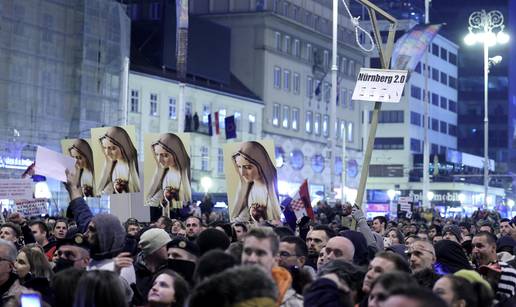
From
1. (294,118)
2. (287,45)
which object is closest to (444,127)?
(294,118)

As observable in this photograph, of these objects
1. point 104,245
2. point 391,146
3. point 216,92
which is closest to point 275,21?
point 216,92

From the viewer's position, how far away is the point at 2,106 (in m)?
54.4

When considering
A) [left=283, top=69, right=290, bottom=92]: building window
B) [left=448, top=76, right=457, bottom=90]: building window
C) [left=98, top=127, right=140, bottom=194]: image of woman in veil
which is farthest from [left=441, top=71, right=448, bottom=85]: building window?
[left=98, top=127, right=140, bottom=194]: image of woman in veil

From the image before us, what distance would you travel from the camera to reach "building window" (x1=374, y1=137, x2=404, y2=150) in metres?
113

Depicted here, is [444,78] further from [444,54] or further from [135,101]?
[135,101]

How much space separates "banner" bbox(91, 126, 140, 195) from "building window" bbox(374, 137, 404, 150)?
9438cm

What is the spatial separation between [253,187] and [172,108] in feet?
189

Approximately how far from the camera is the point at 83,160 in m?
19.8

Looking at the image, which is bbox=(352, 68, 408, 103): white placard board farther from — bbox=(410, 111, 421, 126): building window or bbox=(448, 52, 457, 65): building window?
bbox=(448, 52, 457, 65): building window

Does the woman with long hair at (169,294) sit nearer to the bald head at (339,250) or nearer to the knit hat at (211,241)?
the knit hat at (211,241)

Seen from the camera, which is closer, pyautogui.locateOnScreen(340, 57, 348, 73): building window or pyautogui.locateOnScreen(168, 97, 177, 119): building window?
pyautogui.locateOnScreen(168, 97, 177, 119): building window

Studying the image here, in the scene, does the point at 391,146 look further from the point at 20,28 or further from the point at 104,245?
the point at 104,245

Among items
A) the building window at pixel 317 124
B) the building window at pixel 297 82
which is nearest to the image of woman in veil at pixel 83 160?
the building window at pixel 297 82

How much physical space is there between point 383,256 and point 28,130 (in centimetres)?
4786
